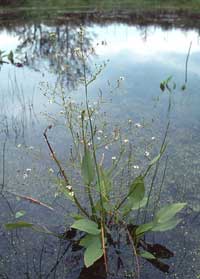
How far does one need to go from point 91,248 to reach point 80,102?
269 centimetres

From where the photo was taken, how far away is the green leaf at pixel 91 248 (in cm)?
198

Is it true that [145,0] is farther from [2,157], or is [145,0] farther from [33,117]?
[2,157]

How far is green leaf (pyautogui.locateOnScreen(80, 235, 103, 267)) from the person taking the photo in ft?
6.51

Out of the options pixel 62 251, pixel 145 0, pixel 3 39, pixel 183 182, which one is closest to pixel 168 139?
pixel 183 182

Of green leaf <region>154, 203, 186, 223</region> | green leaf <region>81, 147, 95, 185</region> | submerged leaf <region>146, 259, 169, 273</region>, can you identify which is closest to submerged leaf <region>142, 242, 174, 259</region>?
submerged leaf <region>146, 259, 169, 273</region>

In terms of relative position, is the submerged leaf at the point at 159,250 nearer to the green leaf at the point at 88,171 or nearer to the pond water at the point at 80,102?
the pond water at the point at 80,102

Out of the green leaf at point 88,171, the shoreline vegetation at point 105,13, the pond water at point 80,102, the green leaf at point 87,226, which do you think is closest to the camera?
the green leaf at point 87,226

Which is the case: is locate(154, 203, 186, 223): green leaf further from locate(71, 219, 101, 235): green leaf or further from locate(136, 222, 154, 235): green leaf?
locate(71, 219, 101, 235): green leaf

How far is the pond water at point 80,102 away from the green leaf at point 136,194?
27cm

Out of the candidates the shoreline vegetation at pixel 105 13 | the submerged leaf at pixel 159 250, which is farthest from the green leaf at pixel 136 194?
the shoreline vegetation at pixel 105 13

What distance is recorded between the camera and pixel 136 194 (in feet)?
7.21

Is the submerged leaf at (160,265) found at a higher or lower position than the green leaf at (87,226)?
lower

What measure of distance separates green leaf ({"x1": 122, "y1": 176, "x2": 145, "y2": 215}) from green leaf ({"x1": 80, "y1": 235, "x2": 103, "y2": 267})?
257 millimetres

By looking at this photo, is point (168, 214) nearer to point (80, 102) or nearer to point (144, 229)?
point (144, 229)
